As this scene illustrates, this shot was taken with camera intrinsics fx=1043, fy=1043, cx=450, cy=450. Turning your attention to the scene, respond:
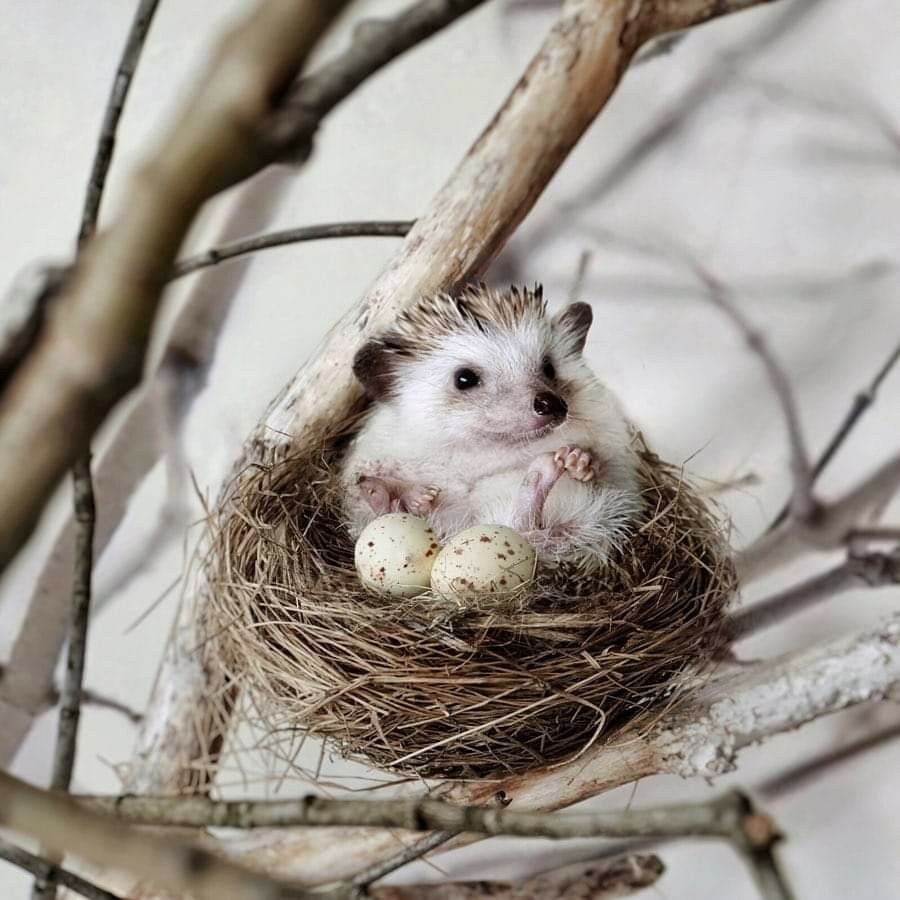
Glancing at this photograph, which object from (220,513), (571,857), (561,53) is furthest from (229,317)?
(571,857)

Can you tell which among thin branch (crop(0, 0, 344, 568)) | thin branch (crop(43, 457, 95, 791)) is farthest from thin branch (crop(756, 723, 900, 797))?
thin branch (crop(0, 0, 344, 568))

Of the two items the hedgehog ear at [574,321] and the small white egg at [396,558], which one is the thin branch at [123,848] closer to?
the small white egg at [396,558]

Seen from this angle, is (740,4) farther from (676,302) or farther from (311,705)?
(311,705)

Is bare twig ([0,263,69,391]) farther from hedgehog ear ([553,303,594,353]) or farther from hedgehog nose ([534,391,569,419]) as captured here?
hedgehog ear ([553,303,594,353])

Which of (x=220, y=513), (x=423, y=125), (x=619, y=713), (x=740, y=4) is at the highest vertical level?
(x=423, y=125)

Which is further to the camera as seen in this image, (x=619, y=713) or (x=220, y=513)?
(x=220, y=513)

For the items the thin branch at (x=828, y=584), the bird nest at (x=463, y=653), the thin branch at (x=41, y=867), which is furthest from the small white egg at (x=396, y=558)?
the thin branch at (x=828, y=584)

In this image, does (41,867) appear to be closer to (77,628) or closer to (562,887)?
(77,628)
